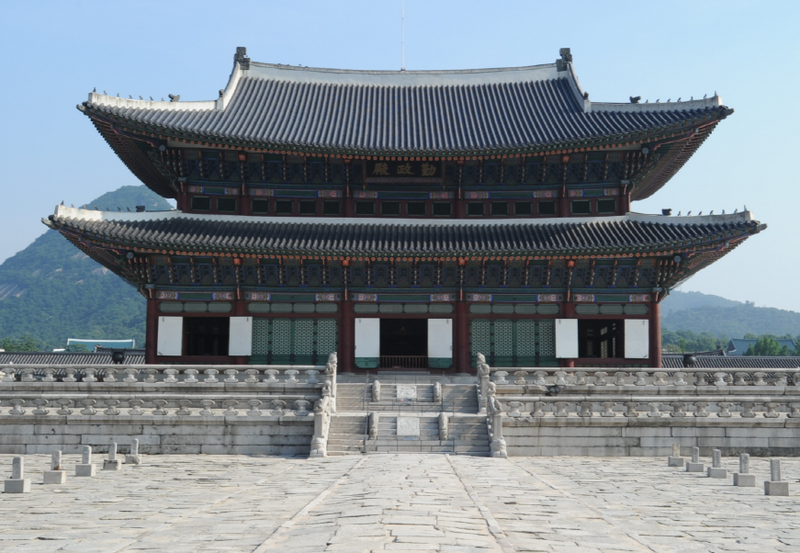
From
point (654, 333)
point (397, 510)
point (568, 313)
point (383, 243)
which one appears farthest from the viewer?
point (654, 333)

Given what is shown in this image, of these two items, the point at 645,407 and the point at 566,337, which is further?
the point at 566,337

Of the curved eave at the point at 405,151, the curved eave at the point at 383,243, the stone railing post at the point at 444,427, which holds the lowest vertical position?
the stone railing post at the point at 444,427

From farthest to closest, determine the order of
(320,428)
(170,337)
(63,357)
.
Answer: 1. (63,357)
2. (170,337)
3. (320,428)

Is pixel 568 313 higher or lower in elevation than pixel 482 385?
higher

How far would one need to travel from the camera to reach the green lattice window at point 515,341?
31219 mm

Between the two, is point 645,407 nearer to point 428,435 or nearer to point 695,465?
point 695,465

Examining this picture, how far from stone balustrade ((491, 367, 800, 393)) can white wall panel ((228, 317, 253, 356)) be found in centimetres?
1079

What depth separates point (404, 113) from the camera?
3619cm

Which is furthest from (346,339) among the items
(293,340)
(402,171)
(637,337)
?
(637,337)

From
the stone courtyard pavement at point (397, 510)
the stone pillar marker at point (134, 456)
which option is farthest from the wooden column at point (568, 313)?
the stone pillar marker at point (134, 456)

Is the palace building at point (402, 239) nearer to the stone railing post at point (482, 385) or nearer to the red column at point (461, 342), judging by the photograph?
the red column at point (461, 342)

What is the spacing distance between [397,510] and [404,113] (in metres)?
27.9

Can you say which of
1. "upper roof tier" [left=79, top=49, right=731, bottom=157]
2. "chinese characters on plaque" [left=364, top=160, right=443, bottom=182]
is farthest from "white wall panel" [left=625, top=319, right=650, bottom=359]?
"chinese characters on plaque" [left=364, top=160, right=443, bottom=182]

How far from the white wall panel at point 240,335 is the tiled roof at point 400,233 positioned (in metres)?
3.50
